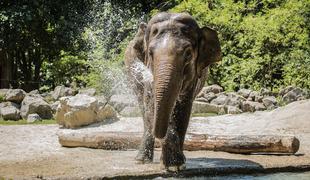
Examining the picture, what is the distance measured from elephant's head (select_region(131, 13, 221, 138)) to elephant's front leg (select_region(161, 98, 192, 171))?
13.8 inches

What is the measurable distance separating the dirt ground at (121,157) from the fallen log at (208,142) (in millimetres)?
125

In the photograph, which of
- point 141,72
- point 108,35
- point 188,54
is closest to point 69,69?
point 108,35

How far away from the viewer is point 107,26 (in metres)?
Result: 22.4

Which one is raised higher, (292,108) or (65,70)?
(65,70)

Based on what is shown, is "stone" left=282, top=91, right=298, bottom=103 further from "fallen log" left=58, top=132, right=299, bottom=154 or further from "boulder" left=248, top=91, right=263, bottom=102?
"fallen log" left=58, top=132, right=299, bottom=154

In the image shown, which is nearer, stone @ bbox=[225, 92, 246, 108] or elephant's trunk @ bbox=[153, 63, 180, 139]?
elephant's trunk @ bbox=[153, 63, 180, 139]

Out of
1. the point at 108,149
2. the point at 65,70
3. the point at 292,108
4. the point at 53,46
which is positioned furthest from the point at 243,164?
the point at 53,46

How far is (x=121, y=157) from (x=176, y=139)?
1.55 metres

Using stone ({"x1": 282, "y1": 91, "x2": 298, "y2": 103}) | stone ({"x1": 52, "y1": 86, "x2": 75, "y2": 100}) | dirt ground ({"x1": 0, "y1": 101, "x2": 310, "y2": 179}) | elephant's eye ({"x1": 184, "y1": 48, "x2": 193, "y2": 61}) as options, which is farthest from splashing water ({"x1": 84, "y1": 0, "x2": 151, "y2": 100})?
elephant's eye ({"x1": 184, "y1": 48, "x2": 193, "y2": 61})

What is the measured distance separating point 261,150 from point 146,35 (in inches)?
107

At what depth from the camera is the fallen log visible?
7.62 m

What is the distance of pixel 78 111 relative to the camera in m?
12.0

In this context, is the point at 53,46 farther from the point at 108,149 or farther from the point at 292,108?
the point at 108,149

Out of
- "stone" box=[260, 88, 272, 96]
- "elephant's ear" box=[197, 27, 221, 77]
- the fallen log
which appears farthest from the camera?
"stone" box=[260, 88, 272, 96]
